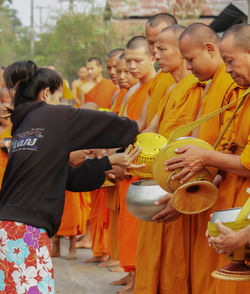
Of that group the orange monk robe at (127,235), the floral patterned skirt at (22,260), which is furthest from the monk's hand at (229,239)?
the orange monk robe at (127,235)

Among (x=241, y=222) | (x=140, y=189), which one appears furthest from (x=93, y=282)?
(x=241, y=222)

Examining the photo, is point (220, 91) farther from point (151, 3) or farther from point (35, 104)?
point (151, 3)

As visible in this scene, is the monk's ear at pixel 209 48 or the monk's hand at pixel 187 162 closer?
the monk's hand at pixel 187 162

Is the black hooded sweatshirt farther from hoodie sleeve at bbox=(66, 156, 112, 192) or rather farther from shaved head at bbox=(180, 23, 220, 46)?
shaved head at bbox=(180, 23, 220, 46)

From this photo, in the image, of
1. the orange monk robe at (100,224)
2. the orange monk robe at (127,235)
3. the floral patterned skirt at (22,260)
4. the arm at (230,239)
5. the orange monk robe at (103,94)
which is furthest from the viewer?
the orange monk robe at (103,94)

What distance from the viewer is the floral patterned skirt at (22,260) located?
3.51 m

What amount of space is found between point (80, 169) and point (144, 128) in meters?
1.76

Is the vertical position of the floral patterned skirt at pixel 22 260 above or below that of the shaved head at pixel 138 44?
below

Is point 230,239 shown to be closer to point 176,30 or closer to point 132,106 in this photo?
point 176,30

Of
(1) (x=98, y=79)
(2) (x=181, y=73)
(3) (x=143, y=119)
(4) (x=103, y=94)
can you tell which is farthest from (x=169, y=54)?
(1) (x=98, y=79)

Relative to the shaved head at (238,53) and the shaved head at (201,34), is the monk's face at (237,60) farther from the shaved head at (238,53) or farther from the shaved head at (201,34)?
the shaved head at (201,34)

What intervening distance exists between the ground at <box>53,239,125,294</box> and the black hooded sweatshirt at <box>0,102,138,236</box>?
2.64m

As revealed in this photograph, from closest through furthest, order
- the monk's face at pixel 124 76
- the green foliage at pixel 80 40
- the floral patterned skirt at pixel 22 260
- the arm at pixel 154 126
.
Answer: the floral patterned skirt at pixel 22 260 < the arm at pixel 154 126 < the monk's face at pixel 124 76 < the green foliage at pixel 80 40

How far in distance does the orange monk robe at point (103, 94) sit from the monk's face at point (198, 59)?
6073 mm
